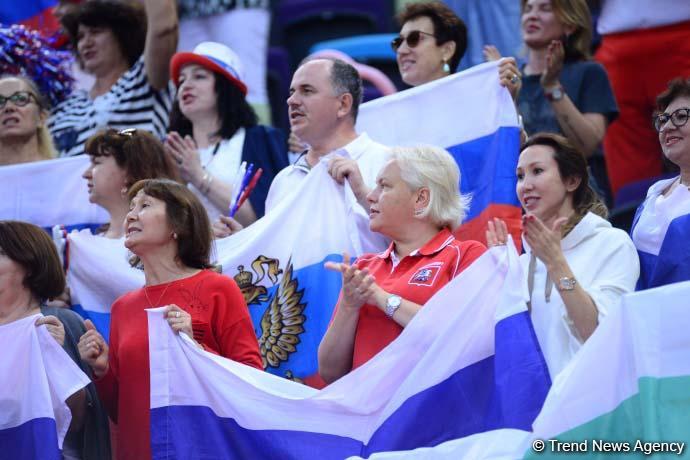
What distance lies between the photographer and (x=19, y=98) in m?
8.15

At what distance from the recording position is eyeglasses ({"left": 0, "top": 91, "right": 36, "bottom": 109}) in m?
8.13

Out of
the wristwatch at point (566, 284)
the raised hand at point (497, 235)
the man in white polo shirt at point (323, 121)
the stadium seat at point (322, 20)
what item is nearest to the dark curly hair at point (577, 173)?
the raised hand at point (497, 235)

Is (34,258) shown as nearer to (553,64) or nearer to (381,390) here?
(381,390)

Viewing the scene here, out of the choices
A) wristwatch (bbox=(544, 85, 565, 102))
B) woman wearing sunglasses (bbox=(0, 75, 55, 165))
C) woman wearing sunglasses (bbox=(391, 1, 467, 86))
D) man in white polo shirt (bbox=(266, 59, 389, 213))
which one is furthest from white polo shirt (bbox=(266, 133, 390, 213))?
woman wearing sunglasses (bbox=(0, 75, 55, 165))

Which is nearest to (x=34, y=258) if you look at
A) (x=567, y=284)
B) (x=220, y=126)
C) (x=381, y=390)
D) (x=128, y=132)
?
(x=128, y=132)

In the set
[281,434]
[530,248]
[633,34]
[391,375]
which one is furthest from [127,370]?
[633,34]

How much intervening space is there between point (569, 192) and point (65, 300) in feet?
8.78

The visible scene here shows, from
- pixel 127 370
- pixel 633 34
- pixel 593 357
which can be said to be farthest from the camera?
pixel 633 34

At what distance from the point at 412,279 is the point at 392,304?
0.69 ft

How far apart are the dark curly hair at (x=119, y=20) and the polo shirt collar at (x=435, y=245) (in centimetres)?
346

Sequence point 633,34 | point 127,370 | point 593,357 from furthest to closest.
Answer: point 633,34 → point 127,370 → point 593,357

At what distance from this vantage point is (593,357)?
4.92m

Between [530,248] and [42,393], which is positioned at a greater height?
[530,248]

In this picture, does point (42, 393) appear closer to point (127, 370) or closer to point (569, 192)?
point (127, 370)
